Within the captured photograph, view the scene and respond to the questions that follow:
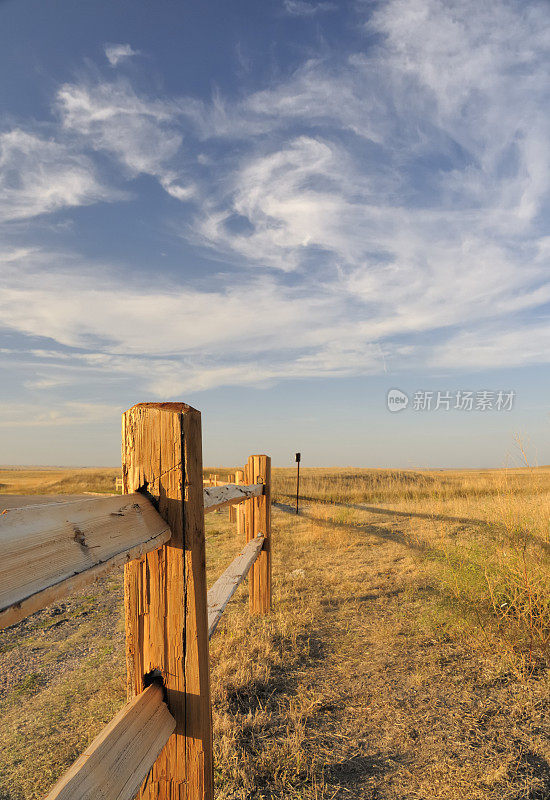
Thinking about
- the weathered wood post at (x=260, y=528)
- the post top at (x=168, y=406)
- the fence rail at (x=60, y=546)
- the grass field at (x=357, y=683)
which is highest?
the post top at (x=168, y=406)

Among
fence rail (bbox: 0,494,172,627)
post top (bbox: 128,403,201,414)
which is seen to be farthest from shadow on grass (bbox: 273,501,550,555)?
fence rail (bbox: 0,494,172,627)

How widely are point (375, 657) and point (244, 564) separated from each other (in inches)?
59.4

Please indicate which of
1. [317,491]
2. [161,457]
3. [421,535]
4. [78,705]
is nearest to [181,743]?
[161,457]

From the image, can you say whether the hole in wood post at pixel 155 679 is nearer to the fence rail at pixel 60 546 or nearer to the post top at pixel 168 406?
the fence rail at pixel 60 546

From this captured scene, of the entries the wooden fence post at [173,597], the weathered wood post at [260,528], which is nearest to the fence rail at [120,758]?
the wooden fence post at [173,597]

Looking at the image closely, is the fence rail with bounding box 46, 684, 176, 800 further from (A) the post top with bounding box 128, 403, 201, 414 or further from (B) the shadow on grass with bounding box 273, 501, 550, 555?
(B) the shadow on grass with bounding box 273, 501, 550, 555

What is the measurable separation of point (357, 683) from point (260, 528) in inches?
90.5

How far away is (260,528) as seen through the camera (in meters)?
5.98

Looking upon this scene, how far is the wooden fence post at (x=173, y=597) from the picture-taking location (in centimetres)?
188

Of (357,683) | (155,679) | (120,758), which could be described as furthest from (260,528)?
(120,758)

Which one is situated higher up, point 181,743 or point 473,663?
point 181,743

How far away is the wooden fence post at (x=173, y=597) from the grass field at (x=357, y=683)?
1.13 meters

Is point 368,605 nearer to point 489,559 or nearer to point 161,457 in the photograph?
point 489,559

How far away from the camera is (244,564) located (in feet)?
14.7
